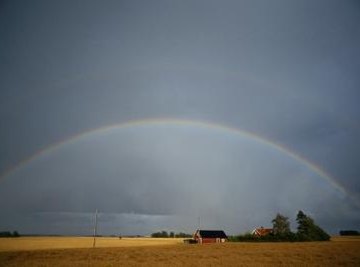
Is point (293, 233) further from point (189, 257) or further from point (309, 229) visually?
point (189, 257)

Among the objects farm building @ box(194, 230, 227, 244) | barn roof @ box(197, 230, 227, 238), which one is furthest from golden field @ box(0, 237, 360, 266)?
barn roof @ box(197, 230, 227, 238)

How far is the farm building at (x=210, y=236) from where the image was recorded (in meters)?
111

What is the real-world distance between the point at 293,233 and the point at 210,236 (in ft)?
89.5

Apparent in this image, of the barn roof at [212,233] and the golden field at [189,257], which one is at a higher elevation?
the barn roof at [212,233]

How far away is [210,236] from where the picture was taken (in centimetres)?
11431

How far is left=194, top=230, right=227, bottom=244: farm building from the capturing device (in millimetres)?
111312

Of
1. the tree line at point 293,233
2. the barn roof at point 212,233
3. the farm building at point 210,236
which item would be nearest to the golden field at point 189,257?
the tree line at point 293,233

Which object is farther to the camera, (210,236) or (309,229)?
(210,236)

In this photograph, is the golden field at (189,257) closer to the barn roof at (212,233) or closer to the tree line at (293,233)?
the tree line at (293,233)

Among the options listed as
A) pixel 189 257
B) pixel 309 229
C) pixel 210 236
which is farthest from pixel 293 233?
pixel 189 257

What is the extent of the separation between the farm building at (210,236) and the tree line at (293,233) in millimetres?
8552

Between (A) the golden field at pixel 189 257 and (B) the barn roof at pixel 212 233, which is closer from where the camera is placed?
(A) the golden field at pixel 189 257

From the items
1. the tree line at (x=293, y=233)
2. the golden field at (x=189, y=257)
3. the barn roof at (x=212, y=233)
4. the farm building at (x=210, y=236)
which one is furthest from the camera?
the barn roof at (x=212, y=233)

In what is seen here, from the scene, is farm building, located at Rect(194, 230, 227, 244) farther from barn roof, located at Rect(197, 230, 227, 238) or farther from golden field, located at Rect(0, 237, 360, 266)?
golden field, located at Rect(0, 237, 360, 266)
